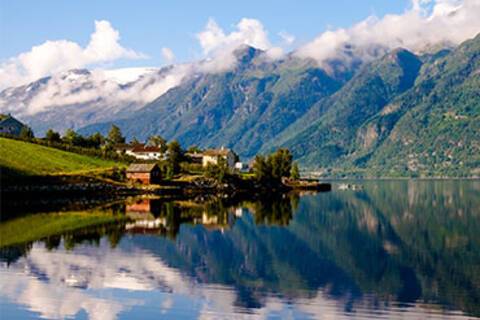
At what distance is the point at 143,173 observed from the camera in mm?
181750

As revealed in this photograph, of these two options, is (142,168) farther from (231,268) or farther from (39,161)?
(231,268)

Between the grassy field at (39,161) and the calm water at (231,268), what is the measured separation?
53.7m

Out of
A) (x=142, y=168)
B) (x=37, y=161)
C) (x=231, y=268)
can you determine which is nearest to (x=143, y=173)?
(x=142, y=168)

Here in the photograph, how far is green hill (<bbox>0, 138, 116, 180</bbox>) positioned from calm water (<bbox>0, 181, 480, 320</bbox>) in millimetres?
51859

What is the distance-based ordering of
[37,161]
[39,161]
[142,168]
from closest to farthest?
[37,161], [39,161], [142,168]

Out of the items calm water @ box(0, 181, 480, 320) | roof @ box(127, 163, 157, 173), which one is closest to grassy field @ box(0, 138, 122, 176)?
roof @ box(127, 163, 157, 173)

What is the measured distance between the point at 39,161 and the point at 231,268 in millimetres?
119361

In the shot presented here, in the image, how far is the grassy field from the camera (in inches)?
6275

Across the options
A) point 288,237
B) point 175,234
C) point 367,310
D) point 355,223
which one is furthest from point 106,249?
point 355,223

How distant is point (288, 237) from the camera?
3472 inches

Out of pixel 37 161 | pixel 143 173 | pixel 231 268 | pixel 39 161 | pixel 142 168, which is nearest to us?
pixel 231 268

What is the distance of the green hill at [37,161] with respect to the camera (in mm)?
157625

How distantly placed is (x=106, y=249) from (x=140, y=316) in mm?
28344

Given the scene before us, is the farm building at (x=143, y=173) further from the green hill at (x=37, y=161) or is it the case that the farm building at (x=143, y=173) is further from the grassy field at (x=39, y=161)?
the green hill at (x=37, y=161)
